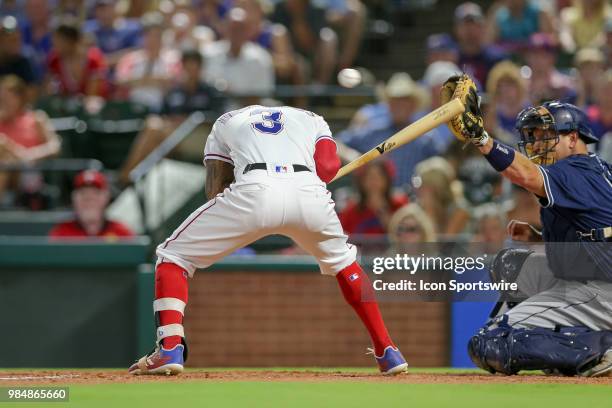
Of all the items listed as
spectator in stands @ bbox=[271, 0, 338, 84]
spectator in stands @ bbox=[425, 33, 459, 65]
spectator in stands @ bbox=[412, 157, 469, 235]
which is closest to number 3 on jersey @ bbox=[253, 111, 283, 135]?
spectator in stands @ bbox=[412, 157, 469, 235]

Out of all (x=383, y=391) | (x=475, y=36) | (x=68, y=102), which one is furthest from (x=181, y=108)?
(x=383, y=391)

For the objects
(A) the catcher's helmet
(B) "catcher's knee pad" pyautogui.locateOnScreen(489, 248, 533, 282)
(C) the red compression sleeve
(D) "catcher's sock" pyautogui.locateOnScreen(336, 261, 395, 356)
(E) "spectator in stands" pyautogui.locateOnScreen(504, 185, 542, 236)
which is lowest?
(D) "catcher's sock" pyautogui.locateOnScreen(336, 261, 395, 356)

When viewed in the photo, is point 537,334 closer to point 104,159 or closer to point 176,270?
point 176,270

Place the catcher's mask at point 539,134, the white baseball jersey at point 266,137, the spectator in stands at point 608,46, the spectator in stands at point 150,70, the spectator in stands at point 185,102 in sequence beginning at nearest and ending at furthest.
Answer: the white baseball jersey at point 266,137, the catcher's mask at point 539,134, the spectator in stands at point 608,46, the spectator in stands at point 185,102, the spectator in stands at point 150,70

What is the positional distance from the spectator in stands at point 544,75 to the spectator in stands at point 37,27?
18.5 ft

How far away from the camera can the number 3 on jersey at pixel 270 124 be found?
6754mm

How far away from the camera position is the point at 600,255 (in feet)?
22.9

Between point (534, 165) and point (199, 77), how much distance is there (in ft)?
20.2

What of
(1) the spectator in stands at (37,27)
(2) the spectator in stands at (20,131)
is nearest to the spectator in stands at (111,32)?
(1) the spectator in stands at (37,27)

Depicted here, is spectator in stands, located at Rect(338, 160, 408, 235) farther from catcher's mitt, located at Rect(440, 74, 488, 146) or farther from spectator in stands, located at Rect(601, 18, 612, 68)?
catcher's mitt, located at Rect(440, 74, 488, 146)

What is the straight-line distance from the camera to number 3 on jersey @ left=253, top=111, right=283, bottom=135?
6754 mm

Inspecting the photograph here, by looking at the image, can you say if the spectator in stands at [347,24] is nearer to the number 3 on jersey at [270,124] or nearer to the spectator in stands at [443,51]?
the spectator in stands at [443,51]

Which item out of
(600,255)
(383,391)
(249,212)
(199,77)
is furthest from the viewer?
(199,77)

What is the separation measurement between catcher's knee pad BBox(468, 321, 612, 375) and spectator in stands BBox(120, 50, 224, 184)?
5.50 metres
